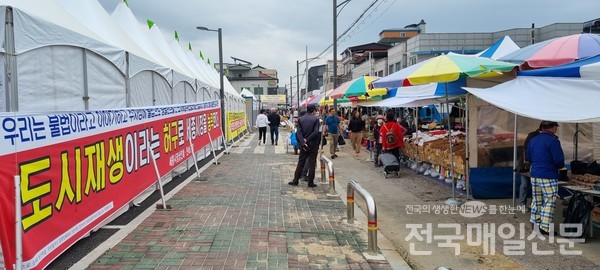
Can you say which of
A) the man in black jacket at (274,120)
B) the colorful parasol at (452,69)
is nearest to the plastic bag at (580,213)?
the colorful parasol at (452,69)

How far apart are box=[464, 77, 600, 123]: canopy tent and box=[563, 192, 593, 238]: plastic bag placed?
151 centimetres

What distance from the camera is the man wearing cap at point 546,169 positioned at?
582 cm

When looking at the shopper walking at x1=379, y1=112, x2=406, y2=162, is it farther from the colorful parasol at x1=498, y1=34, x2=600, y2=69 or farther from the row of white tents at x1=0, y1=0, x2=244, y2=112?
the row of white tents at x1=0, y1=0, x2=244, y2=112

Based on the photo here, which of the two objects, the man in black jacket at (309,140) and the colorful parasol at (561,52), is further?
the man in black jacket at (309,140)

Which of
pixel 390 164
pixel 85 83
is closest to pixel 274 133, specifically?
pixel 390 164

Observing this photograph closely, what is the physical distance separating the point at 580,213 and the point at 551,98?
172 cm

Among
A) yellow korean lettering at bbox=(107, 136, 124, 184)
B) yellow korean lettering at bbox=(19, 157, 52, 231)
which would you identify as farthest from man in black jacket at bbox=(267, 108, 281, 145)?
yellow korean lettering at bbox=(19, 157, 52, 231)

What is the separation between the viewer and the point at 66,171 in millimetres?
3889

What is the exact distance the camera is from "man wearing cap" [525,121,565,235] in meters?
5.82

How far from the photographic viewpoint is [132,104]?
801 cm

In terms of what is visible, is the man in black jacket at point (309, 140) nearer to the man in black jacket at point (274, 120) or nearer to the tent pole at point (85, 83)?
the tent pole at point (85, 83)

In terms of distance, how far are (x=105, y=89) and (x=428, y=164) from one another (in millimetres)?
7818

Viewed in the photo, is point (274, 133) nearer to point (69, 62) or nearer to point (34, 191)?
point (69, 62)

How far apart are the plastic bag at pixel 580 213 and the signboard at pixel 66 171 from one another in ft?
19.6
